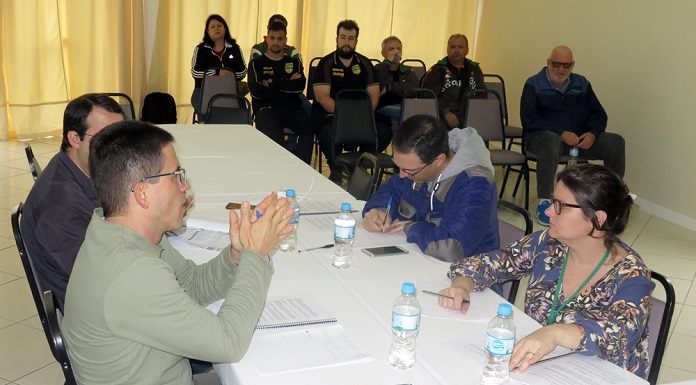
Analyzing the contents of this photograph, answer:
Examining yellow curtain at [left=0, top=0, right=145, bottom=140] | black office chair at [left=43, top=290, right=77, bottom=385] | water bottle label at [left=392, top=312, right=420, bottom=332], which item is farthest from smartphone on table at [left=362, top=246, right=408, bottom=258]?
yellow curtain at [left=0, top=0, right=145, bottom=140]

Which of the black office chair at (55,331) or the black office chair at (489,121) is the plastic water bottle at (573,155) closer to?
the black office chair at (489,121)

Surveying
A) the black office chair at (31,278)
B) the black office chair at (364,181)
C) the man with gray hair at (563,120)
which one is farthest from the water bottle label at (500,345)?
the man with gray hair at (563,120)

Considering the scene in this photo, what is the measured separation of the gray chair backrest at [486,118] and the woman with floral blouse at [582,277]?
12.4 feet

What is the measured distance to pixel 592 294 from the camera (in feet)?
6.91

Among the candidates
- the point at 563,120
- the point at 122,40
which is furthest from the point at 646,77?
the point at 122,40

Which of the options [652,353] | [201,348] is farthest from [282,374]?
[652,353]

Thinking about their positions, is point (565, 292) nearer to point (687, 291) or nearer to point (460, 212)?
point (460, 212)

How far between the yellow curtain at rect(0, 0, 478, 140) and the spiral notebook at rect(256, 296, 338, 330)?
6.02 meters

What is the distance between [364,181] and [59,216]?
1.74m

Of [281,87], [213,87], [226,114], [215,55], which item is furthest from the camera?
[215,55]

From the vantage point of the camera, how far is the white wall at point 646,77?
5.93 m

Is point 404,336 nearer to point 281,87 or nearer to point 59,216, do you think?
point 59,216

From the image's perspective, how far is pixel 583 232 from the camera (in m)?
2.13

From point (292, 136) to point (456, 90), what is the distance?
6.05 ft
